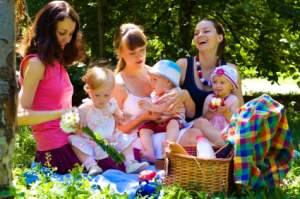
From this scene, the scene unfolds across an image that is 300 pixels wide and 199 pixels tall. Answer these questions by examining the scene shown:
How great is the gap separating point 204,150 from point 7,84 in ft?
5.70

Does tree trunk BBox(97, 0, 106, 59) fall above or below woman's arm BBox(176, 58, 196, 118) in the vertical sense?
above

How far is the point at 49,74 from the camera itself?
169 inches

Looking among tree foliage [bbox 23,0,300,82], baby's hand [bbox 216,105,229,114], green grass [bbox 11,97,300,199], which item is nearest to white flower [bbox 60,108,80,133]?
green grass [bbox 11,97,300,199]

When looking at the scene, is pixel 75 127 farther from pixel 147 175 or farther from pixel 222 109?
pixel 222 109

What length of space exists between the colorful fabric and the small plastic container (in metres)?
0.17

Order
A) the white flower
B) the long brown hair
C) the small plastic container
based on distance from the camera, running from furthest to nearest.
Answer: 1. the long brown hair
2. the small plastic container
3. the white flower

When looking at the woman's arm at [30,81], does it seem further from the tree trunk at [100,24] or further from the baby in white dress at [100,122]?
the tree trunk at [100,24]

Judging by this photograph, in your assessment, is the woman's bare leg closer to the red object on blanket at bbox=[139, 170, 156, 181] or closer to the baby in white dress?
the baby in white dress

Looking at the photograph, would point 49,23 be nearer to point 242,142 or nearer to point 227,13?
point 242,142

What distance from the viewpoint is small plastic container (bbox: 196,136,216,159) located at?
4.07 metres

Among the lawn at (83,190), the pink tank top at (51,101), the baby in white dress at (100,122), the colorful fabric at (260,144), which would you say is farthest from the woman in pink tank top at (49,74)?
the colorful fabric at (260,144)

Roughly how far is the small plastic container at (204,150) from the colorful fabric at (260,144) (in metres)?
0.17

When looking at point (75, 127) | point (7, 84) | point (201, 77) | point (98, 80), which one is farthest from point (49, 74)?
point (7, 84)

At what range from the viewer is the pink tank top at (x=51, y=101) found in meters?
4.29
